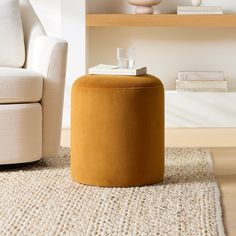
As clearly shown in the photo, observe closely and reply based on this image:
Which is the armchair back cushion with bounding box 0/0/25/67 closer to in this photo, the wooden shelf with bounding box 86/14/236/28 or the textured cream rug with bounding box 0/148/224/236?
the textured cream rug with bounding box 0/148/224/236

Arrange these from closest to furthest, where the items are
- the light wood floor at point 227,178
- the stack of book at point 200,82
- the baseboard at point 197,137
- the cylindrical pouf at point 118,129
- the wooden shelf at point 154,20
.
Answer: the light wood floor at point 227,178, the cylindrical pouf at point 118,129, the baseboard at point 197,137, the wooden shelf at point 154,20, the stack of book at point 200,82

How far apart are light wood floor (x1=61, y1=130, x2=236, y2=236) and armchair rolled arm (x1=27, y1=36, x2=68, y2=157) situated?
2.79 ft

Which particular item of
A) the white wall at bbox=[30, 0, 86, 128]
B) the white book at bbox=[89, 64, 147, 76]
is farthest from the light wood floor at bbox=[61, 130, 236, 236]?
the white book at bbox=[89, 64, 147, 76]

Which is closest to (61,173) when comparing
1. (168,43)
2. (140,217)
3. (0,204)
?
(0,204)

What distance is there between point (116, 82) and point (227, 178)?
2.58 ft

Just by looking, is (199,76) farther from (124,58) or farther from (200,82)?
(124,58)

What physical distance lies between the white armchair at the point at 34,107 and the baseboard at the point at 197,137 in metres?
0.88

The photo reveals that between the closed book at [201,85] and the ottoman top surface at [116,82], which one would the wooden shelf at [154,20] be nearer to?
the closed book at [201,85]

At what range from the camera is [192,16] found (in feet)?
17.4

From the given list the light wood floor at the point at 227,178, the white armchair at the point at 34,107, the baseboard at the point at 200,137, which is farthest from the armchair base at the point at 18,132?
the baseboard at the point at 200,137

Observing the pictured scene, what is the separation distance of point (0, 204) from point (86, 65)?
2547mm

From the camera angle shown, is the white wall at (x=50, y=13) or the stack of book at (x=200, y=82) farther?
the white wall at (x=50, y=13)

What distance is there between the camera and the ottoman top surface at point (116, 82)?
327 centimetres

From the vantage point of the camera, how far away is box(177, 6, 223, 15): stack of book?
17.6 ft
